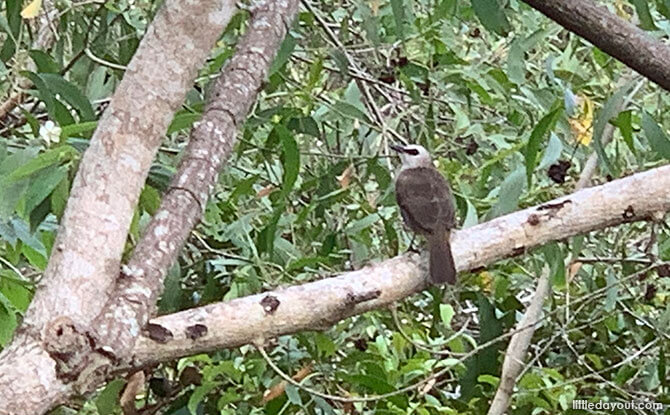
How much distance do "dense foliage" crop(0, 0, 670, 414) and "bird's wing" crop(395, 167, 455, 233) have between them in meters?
0.05

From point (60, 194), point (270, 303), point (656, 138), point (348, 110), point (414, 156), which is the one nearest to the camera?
point (270, 303)

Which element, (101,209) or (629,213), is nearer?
(101,209)

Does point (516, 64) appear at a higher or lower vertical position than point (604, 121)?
higher

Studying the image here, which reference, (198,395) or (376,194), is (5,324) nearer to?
(198,395)

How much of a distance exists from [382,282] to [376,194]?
1338 millimetres

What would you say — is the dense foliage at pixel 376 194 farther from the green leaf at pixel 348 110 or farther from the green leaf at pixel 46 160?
the green leaf at pixel 46 160

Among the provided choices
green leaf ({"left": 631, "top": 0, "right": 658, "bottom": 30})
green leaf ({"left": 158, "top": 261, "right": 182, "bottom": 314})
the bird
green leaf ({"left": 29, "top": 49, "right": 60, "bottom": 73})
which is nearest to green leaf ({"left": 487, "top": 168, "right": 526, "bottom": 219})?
the bird

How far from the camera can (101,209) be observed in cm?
117

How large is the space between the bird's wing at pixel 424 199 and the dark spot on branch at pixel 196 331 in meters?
1.00

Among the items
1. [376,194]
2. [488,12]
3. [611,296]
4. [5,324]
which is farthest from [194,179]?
[376,194]

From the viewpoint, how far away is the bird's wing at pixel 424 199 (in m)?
2.21

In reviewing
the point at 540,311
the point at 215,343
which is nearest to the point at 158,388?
the point at 540,311

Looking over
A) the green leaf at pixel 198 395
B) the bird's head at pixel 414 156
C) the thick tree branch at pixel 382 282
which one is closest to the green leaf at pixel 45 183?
the thick tree branch at pixel 382 282

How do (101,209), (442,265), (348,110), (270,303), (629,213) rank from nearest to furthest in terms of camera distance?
(101,209), (270,303), (629,213), (442,265), (348,110)
